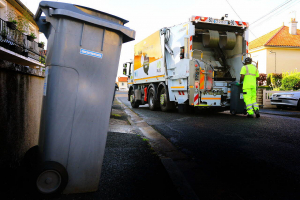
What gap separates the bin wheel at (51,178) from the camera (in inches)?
79.1

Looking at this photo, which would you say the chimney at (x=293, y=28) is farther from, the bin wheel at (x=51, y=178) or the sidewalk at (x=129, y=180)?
the bin wheel at (x=51, y=178)

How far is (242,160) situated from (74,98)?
223 cm

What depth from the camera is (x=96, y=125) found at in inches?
88.3

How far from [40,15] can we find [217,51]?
7516 millimetres

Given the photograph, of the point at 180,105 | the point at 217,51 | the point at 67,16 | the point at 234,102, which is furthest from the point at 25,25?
the point at 67,16

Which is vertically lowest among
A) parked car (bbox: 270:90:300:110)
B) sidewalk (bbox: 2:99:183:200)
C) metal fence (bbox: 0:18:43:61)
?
sidewalk (bbox: 2:99:183:200)

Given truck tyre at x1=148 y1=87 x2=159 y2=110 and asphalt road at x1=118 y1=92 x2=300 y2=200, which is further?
truck tyre at x1=148 y1=87 x2=159 y2=110

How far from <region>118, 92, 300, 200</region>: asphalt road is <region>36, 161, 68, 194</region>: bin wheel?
116 cm

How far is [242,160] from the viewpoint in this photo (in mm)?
3209

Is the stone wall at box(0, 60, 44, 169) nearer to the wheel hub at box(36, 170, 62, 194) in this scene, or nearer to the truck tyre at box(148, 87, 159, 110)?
the wheel hub at box(36, 170, 62, 194)

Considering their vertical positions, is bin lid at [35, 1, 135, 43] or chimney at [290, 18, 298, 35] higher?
chimney at [290, 18, 298, 35]

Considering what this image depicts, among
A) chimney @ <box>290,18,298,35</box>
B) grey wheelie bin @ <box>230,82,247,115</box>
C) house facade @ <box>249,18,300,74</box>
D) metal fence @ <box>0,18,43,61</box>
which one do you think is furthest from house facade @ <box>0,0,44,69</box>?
chimney @ <box>290,18,298,35</box>

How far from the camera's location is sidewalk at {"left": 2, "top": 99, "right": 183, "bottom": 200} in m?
2.12

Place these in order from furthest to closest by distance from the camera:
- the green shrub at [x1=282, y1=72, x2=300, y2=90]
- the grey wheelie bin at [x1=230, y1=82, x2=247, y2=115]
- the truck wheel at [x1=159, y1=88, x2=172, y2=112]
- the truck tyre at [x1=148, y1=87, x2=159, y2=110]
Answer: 1. the green shrub at [x1=282, y1=72, x2=300, y2=90]
2. the truck tyre at [x1=148, y1=87, x2=159, y2=110]
3. the truck wheel at [x1=159, y1=88, x2=172, y2=112]
4. the grey wheelie bin at [x1=230, y1=82, x2=247, y2=115]
